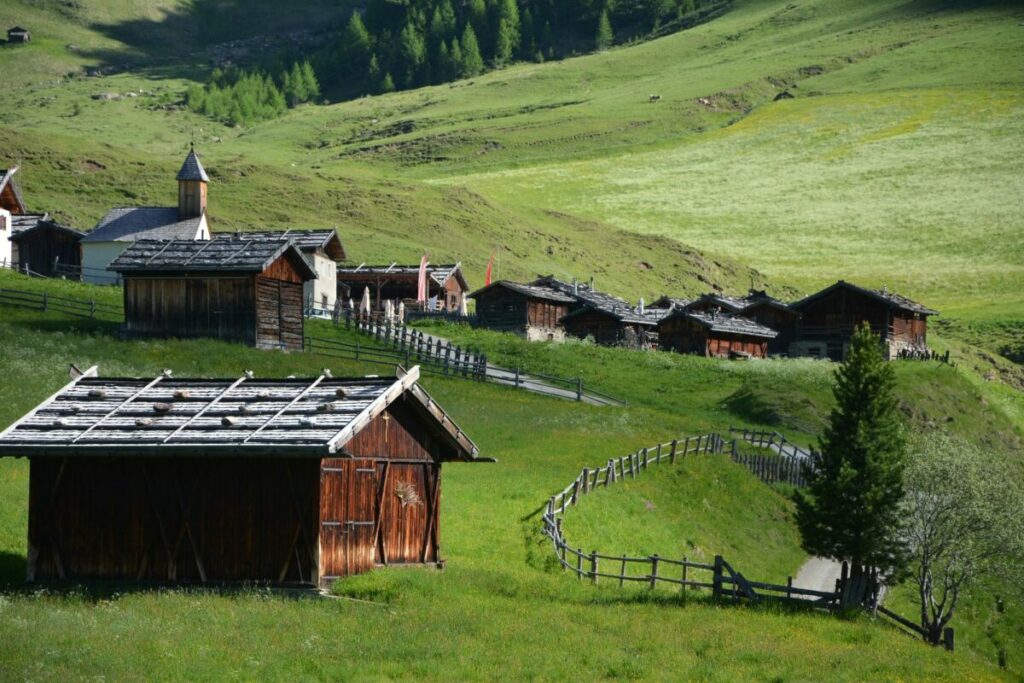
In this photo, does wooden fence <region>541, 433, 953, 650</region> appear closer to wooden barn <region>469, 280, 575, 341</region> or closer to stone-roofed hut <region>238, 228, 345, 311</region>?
stone-roofed hut <region>238, 228, 345, 311</region>

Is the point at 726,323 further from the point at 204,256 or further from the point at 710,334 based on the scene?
the point at 204,256

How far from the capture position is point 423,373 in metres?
65.5

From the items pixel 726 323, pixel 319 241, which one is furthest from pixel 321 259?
pixel 726 323

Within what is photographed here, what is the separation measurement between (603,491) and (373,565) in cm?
1581

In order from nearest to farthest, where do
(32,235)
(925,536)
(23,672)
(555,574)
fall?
(23,672) < (555,574) < (925,536) < (32,235)

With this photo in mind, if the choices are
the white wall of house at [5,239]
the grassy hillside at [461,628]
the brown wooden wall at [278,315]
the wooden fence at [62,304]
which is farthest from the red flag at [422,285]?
the grassy hillside at [461,628]

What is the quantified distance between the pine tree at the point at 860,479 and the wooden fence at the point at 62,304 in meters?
38.6

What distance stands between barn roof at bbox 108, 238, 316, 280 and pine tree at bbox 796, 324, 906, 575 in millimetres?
31351

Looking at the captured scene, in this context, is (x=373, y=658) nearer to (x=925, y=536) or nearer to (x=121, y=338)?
(x=925, y=536)

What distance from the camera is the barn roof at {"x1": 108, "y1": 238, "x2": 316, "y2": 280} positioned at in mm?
64062

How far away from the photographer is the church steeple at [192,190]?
8362 cm

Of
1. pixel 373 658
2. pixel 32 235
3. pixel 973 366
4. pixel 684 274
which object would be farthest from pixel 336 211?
pixel 373 658

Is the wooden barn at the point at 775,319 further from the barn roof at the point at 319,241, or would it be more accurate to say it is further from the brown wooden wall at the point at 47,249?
the brown wooden wall at the point at 47,249

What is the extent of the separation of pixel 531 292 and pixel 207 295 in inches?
1290
